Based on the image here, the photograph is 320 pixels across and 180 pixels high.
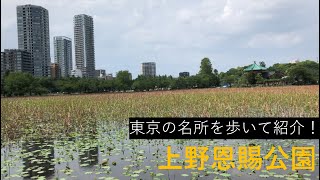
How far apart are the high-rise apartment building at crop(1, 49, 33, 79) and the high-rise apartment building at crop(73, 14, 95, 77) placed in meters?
12.5

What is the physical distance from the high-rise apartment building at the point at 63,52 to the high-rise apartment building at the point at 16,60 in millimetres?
20661

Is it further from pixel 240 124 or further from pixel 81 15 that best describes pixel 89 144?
pixel 81 15

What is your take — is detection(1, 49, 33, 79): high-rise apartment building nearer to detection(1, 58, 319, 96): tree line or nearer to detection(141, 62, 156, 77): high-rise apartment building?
detection(1, 58, 319, 96): tree line

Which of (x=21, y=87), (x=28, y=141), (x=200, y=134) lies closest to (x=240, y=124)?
(x=200, y=134)

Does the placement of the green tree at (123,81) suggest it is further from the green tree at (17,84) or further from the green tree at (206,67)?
the green tree at (17,84)

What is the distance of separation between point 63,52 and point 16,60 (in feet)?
83.2

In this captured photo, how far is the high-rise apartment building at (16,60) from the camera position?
44.2 m

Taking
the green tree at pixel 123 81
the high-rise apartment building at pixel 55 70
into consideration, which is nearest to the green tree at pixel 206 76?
the green tree at pixel 123 81

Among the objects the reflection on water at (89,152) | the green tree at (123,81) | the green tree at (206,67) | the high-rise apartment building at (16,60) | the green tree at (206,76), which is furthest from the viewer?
the green tree at (206,67)

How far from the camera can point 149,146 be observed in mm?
8469

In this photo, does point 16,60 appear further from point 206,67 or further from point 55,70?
point 206,67

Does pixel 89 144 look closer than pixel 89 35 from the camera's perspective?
Yes

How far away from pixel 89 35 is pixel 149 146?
184 ft

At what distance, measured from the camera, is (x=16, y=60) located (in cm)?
4622
